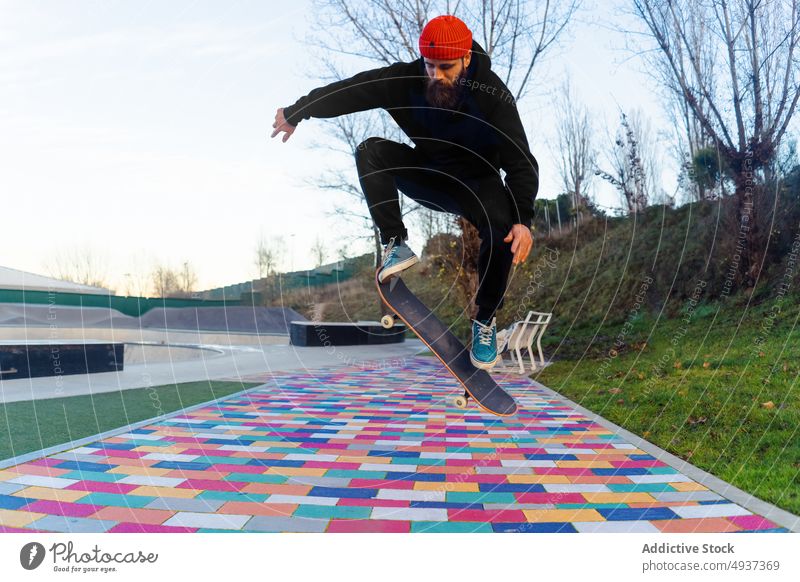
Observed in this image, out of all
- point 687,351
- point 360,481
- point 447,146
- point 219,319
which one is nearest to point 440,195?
point 447,146

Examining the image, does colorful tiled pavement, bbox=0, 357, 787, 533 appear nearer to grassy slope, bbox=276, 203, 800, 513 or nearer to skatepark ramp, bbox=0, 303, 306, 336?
grassy slope, bbox=276, 203, 800, 513

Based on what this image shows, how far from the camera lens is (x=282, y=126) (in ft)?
13.3

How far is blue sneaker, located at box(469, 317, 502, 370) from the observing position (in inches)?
181

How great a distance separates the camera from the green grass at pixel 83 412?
682cm

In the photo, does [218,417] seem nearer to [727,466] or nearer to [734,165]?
[727,466]

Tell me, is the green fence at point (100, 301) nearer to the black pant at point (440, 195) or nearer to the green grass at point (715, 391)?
the green grass at point (715, 391)

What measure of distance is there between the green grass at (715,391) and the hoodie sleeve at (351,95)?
4.29m

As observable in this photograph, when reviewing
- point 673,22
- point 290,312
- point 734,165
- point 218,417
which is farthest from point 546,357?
point 290,312

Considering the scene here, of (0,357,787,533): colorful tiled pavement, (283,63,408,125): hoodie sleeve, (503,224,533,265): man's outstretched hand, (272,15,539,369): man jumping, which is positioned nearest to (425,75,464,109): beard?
(272,15,539,369): man jumping

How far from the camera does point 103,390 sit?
10.8m

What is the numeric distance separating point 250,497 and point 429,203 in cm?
274

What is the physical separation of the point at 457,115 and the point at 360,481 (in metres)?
3.27
